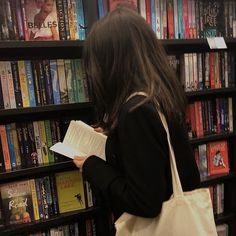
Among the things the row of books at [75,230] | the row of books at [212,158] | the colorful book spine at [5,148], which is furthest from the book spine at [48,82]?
the row of books at [212,158]

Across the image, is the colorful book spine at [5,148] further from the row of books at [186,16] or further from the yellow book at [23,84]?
the row of books at [186,16]

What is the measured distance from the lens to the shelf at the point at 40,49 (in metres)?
1.19

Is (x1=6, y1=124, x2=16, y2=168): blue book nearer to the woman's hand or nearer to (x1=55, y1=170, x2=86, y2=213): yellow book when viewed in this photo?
(x1=55, y1=170, x2=86, y2=213): yellow book

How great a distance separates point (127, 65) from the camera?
0.94 m

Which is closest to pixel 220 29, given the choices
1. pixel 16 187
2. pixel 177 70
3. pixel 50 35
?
pixel 177 70

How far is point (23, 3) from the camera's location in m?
1.24

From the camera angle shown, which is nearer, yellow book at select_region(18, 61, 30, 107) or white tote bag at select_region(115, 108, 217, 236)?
white tote bag at select_region(115, 108, 217, 236)

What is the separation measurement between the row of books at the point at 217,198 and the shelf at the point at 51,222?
2.29 ft

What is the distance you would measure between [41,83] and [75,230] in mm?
677

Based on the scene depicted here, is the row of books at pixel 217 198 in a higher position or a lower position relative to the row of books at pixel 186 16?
lower

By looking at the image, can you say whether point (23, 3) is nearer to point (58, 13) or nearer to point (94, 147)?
point (58, 13)

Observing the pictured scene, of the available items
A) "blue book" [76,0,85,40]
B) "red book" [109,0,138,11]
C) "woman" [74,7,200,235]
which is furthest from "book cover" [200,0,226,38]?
"woman" [74,7,200,235]

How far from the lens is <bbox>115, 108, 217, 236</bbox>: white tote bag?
923 millimetres

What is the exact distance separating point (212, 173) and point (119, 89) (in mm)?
1024
